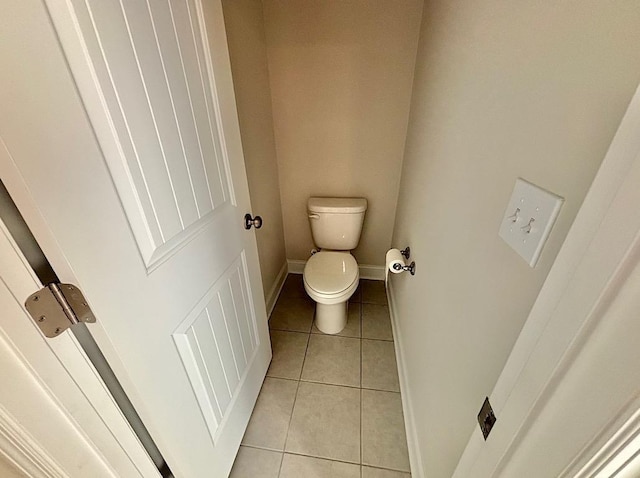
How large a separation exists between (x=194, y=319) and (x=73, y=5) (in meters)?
0.76

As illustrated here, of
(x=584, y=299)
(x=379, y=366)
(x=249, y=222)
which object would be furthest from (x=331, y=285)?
(x=584, y=299)

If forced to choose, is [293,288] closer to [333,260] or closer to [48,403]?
[333,260]

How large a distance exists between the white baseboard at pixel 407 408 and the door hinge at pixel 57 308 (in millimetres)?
1270

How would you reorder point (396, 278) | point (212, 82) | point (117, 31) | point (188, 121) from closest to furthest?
point (117, 31) → point (188, 121) → point (212, 82) → point (396, 278)

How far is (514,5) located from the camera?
571mm

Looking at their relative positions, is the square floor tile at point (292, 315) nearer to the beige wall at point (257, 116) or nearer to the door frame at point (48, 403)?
the beige wall at point (257, 116)

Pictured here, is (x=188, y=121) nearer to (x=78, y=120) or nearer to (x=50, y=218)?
(x=78, y=120)

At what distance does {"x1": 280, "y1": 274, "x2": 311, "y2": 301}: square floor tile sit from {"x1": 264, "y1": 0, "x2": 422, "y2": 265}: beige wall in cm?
55

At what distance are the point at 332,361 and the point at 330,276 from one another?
0.51m

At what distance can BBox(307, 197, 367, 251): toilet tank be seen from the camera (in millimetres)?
1929

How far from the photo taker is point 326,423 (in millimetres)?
1345

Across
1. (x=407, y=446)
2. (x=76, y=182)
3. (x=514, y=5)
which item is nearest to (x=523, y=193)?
(x=514, y=5)

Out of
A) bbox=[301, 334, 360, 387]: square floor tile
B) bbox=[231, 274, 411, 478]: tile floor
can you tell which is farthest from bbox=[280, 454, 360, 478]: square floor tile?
bbox=[301, 334, 360, 387]: square floor tile

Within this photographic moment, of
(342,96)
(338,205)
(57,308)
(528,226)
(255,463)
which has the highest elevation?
(342,96)
